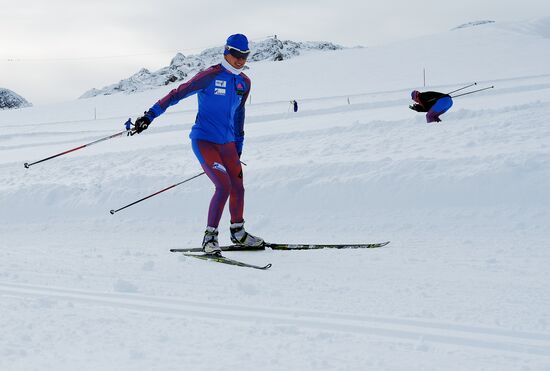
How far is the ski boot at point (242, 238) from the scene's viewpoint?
6110 millimetres

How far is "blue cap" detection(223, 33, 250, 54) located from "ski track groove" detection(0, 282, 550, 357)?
109 inches

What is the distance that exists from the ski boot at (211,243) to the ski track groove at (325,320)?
5.24 ft

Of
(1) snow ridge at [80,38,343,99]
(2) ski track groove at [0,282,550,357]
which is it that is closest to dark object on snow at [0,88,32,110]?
(1) snow ridge at [80,38,343,99]

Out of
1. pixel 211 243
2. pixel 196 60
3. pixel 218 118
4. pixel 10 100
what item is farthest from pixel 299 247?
pixel 10 100

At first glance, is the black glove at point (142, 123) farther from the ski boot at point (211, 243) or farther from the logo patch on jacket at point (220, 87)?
the ski boot at point (211, 243)

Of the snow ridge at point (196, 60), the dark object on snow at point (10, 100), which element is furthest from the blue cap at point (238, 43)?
the dark object on snow at point (10, 100)

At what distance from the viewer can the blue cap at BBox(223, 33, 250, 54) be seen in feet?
19.3

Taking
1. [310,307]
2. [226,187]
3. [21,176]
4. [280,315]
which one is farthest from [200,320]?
[21,176]

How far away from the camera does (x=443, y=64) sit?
3903cm

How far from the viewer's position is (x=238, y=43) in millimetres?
5898

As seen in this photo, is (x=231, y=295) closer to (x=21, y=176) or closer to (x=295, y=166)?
(x=295, y=166)

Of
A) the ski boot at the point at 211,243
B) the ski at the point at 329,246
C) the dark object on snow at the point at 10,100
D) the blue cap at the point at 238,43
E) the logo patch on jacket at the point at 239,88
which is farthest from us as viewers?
the dark object on snow at the point at 10,100

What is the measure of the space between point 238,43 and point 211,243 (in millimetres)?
1908

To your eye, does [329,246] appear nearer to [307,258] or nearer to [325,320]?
[307,258]
